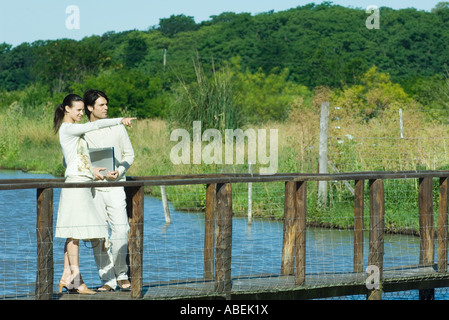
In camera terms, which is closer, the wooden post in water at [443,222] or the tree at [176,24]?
the wooden post in water at [443,222]

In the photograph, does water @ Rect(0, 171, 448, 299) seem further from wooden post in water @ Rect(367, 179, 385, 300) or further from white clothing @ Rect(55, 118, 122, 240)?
wooden post in water @ Rect(367, 179, 385, 300)

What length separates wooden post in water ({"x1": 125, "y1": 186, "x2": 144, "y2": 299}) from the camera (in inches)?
287

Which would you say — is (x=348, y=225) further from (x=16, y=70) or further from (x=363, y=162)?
(x=16, y=70)

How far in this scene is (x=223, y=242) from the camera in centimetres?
788

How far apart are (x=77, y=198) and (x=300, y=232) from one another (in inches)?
90.2

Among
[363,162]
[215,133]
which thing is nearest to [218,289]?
[363,162]

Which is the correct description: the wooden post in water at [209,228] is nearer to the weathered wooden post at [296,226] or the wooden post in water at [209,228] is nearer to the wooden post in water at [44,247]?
the weathered wooden post at [296,226]

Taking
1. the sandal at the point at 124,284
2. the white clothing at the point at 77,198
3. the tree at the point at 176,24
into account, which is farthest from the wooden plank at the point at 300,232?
the tree at the point at 176,24

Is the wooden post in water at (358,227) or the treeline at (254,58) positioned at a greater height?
the treeline at (254,58)

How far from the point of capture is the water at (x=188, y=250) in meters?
11.1

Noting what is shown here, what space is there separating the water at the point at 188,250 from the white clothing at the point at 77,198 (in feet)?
4.13

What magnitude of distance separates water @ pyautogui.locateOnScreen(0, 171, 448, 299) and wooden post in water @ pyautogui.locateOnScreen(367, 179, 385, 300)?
79.3 inches

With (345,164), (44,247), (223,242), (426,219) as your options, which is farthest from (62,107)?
(345,164)
